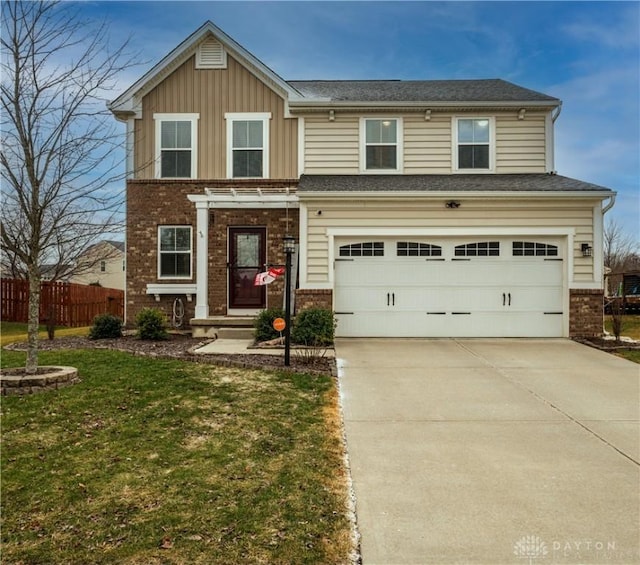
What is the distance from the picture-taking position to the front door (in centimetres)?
1239

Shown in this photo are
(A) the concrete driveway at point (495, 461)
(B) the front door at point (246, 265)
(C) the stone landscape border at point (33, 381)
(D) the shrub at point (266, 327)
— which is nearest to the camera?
(A) the concrete driveway at point (495, 461)

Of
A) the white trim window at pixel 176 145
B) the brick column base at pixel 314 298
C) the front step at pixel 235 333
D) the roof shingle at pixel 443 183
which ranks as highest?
the white trim window at pixel 176 145

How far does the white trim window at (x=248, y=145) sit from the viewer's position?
12844 millimetres

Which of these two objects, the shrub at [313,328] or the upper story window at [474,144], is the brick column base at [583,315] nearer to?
the upper story window at [474,144]

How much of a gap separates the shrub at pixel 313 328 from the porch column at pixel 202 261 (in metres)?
2.85

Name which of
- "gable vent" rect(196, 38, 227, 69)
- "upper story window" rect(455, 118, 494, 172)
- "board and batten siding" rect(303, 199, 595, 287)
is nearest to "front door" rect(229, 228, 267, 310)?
"board and batten siding" rect(303, 199, 595, 287)

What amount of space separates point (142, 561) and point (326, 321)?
293 inches

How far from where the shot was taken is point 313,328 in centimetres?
981

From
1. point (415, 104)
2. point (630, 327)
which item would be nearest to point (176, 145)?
point (415, 104)

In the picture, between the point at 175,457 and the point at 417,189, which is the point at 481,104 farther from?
the point at 175,457

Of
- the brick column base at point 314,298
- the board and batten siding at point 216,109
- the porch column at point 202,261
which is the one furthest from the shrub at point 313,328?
the board and batten siding at point 216,109

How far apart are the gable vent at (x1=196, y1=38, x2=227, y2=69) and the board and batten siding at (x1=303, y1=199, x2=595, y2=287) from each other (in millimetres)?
5290

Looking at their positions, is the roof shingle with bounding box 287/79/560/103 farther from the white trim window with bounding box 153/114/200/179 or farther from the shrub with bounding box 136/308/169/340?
the shrub with bounding box 136/308/169/340

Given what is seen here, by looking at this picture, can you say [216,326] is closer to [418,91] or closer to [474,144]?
[474,144]
